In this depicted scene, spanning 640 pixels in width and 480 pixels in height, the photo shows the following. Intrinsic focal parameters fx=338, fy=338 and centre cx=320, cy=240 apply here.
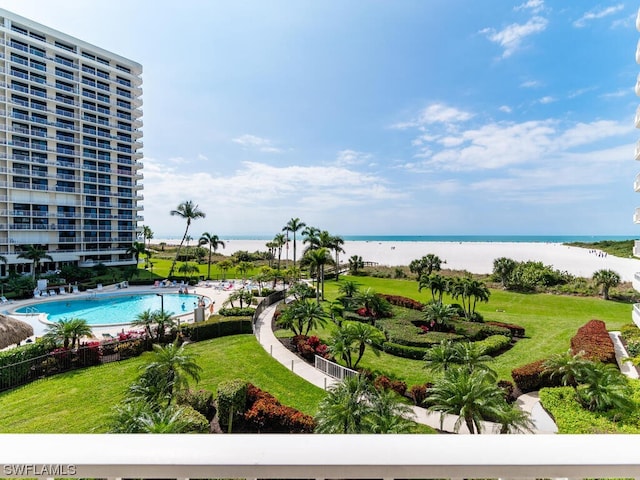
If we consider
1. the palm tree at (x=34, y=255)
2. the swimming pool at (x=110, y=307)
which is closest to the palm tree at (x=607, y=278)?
the swimming pool at (x=110, y=307)

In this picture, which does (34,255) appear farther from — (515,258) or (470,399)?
(515,258)

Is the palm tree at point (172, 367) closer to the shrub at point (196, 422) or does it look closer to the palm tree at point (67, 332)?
the shrub at point (196, 422)

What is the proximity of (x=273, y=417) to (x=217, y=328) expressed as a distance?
1172 centimetres

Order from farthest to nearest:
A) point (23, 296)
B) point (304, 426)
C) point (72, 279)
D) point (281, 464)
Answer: point (72, 279) < point (23, 296) < point (304, 426) < point (281, 464)

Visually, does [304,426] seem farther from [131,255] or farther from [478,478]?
[131,255]

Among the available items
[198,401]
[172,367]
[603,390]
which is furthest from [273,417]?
[603,390]

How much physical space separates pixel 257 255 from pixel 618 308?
56.5 metres

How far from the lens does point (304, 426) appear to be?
34.9 feet

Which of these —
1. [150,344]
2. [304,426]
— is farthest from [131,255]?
[304,426]

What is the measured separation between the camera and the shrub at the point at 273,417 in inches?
422

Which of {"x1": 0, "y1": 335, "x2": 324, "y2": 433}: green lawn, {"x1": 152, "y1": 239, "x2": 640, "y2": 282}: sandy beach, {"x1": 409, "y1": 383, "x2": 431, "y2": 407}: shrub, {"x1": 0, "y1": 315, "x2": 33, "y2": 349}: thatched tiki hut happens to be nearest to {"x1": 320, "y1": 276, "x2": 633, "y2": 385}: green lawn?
{"x1": 409, "y1": 383, "x2": 431, "y2": 407}: shrub

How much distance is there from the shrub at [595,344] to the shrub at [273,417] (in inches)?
497

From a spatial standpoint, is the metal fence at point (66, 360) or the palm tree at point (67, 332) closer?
the metal fence at point (66, 360)

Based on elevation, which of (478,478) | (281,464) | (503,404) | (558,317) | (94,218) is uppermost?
(94,218)
